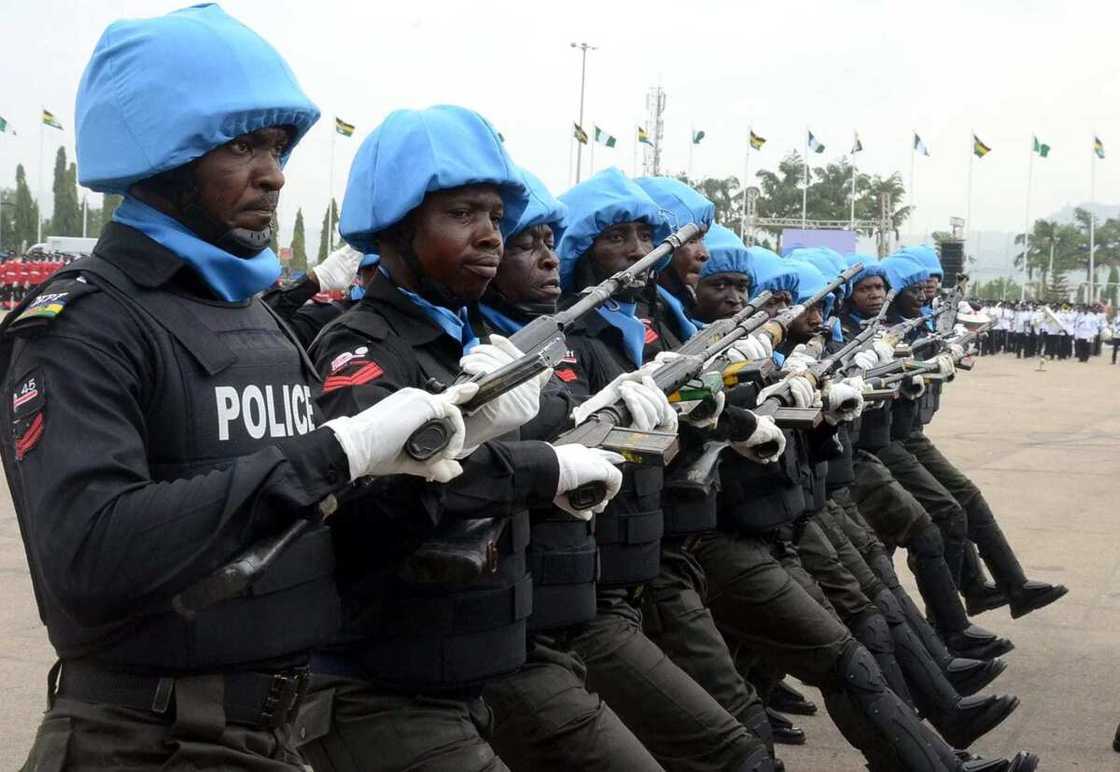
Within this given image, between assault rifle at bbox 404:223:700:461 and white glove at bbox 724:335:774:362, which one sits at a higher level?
assault rifle at bbox 404:223:700:461

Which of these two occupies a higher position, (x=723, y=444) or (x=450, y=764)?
(x=723, y=444)

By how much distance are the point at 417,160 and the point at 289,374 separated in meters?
0.97

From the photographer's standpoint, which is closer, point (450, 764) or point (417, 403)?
point (417, 403)

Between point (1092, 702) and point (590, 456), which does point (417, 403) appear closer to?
point (590, 456)

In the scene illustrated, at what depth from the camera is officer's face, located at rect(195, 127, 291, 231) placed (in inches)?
105

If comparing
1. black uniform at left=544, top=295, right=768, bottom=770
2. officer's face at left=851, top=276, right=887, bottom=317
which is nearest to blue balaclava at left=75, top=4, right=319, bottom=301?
black uniform at left=544, top=295, right=768, bottom=770

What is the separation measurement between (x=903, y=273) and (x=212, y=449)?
8.61 metres

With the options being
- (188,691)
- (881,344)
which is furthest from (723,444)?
(881,344)

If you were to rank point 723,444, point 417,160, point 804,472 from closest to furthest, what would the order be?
point 417,160, point 723,444, point 804,472

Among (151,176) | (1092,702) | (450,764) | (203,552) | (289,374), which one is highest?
(151,176)

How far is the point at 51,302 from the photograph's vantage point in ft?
7.77

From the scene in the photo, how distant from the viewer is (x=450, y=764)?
9.97 feet

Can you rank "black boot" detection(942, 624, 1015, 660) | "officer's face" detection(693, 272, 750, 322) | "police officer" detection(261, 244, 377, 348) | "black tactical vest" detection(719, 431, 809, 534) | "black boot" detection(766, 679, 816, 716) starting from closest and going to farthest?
"police officer" detection(261, 244, 377, 348) < "black tactical vest" detection(719, 431, 809, 534) < "officer's face" detection(693, 272, 750, 322) < "black boot" detection(766, 679, 816, 716) < "black boot" detection(942, 624, 1015, 660)

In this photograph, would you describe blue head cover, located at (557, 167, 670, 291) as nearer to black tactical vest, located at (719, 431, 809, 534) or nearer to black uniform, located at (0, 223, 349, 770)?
black tactical vest, located at (719, 431, 809, 534)
